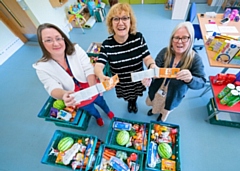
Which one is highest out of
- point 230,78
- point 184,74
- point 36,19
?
point 36,19

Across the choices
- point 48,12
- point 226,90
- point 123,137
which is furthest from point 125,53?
point 48,12

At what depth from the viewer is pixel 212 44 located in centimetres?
154

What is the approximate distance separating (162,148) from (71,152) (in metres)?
0.82

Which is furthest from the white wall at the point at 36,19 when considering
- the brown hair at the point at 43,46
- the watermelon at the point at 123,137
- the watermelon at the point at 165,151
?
the watermelon at the point at 165,151

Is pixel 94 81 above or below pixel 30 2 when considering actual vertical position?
below

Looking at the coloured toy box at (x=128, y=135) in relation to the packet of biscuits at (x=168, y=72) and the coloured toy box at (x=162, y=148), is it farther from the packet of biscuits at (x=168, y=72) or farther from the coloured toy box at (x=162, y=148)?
the packet of biscuits at (x=168, y=72)

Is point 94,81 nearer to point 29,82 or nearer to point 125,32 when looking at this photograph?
point 125,32

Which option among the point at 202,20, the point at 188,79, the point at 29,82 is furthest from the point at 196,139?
the point at 29,82

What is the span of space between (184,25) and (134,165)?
1.21m

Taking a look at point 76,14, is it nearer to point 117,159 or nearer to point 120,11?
point 120,11

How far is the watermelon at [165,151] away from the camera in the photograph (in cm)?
114

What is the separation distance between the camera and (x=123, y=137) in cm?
123

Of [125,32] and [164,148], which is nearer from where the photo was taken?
[125,32]

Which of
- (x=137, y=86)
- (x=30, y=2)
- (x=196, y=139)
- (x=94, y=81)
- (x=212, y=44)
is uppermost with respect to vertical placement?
(x=30, y=2)
